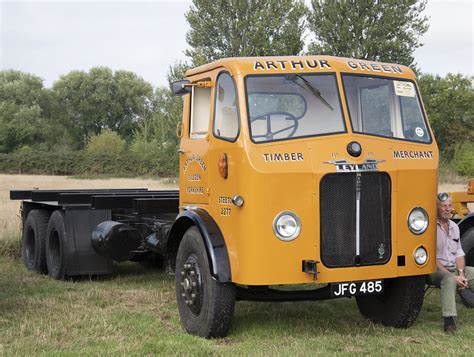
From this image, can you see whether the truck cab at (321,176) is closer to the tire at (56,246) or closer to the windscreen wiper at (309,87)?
the windscreen wiper at (309,87)

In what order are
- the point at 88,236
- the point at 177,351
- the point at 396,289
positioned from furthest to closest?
the point at 88,236
the point at 396,289
the point at 177,351

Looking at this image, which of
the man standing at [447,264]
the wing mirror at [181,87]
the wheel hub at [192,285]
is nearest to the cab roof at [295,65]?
the wing mirror at [181,87]

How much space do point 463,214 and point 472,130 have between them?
38850 mm

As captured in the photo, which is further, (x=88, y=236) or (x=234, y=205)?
A: (x=88, y=236)

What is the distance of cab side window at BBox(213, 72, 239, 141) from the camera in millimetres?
5934

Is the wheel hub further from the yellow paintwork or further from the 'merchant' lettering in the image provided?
the 'merchant' lettering

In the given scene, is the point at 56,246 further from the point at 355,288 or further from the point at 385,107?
the point at 385,107

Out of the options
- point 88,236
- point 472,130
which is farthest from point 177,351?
point 472,130

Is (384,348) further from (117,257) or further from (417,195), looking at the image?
(117,257)

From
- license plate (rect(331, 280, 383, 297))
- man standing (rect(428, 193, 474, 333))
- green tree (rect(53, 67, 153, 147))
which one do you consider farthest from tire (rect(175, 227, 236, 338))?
green tree (rect(53, 67, 153, 147))

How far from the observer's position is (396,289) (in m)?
6.45

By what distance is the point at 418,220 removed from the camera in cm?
597

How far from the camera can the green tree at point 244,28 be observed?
3322 cm

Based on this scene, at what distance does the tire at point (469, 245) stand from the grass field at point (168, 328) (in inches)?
24.8
